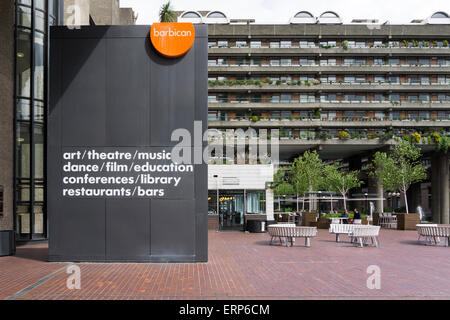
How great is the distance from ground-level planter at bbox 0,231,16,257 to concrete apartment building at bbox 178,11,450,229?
37720mm

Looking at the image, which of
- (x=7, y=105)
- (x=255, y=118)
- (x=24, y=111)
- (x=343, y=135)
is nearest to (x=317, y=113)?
(x=343, y=135)

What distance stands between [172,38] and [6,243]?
27.7 feet

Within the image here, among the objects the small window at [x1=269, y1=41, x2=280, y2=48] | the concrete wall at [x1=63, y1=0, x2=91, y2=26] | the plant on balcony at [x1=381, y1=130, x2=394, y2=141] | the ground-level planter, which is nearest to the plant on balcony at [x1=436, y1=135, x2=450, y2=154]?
the plant on balcony at [x1=381, y1=130, x2=394, y2=141]

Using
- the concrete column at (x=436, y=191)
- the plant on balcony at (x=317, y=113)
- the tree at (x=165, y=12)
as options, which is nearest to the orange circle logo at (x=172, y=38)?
the tree at (x=165, y=12)

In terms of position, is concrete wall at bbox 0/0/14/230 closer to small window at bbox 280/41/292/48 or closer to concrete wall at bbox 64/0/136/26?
concrete wall at bbox 64/0/136/26

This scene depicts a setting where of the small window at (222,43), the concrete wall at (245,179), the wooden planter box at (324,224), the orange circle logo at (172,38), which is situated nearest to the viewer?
the orange circle logo at (172,38)

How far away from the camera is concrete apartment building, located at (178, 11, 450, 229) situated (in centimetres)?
5131

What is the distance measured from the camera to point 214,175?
28.7 metres

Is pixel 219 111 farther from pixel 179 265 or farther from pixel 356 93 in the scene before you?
pixel 179 265

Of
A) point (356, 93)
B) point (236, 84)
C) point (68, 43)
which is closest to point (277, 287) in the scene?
point (68, 43)

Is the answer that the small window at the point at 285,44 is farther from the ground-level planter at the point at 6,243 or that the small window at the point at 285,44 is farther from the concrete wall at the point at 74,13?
the ground-level planter at the point at 6,243

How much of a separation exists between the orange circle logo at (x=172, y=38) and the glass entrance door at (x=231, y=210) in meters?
17.0

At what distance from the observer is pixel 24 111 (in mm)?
18641

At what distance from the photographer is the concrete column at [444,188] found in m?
53.1
